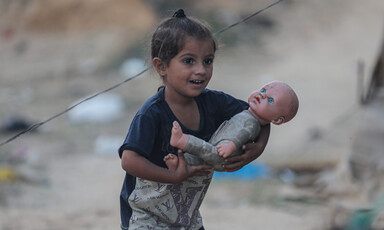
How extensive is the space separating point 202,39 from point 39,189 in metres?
5.22

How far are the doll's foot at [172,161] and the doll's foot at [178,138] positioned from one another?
0.06 metres

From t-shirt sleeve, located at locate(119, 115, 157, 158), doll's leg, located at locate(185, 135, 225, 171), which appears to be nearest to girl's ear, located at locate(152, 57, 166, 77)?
t-shirt sleeve, located at locate(119, 115, 157, 158)

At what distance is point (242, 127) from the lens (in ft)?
8.21

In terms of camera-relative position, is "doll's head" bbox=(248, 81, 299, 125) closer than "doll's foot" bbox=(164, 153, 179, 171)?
No

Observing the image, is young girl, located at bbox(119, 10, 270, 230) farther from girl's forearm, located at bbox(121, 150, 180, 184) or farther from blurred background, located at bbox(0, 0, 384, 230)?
blurred background, located at bbox(0, 0, 384, 230)

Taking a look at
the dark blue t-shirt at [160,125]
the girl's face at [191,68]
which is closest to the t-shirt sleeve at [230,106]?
the dark blue t-shirt at [160,125]

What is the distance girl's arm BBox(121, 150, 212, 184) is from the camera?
2361 millimetres

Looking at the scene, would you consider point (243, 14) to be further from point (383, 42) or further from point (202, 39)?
point (202, 39)

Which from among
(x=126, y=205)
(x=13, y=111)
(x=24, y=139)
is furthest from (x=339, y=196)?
(x=13, y=111)

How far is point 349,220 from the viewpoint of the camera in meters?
4.63

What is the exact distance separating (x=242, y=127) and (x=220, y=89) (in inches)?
349

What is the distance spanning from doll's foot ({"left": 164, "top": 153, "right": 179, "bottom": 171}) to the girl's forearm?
0.02 m

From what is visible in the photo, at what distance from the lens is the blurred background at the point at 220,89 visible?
6.04 m

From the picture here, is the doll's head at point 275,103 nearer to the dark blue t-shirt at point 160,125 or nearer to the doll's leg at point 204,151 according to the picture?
the dark blue t-shirt at point 160,125
